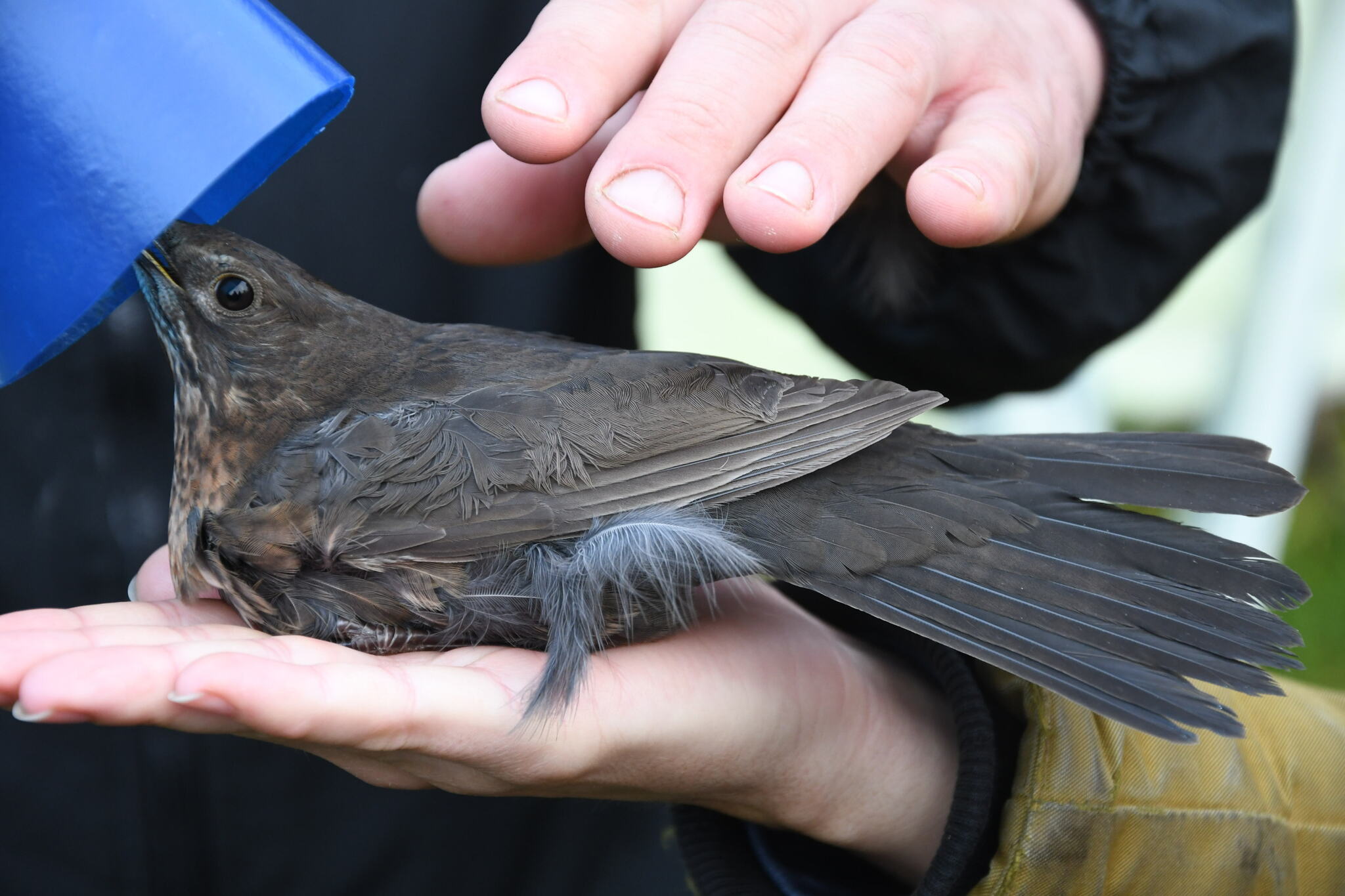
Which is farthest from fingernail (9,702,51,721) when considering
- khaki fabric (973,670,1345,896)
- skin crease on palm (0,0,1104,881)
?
khaki fabric (973,670,1345,896)

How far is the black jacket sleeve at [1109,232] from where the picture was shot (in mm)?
2447

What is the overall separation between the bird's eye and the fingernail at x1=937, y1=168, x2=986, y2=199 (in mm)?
1283

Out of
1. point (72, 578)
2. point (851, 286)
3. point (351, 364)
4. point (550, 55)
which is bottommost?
point (72, 578)

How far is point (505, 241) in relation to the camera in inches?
89.3

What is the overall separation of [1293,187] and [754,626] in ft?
10.7

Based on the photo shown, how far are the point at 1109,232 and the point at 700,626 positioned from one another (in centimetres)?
145

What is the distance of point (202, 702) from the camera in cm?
132

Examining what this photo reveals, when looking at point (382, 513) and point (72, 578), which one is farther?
point (72, 578)

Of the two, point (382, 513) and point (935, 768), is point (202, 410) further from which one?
point (935, 768)

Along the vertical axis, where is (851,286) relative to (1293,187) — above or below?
below

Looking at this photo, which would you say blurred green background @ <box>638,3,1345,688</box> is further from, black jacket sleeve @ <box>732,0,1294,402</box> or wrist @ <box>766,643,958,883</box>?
wrist @ <box>766,643,958,883</box>

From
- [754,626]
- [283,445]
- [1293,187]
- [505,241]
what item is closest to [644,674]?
[754,626]

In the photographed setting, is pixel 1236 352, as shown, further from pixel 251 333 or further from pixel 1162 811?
pixel 251 333

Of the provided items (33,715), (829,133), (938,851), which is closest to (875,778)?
(938,851)
